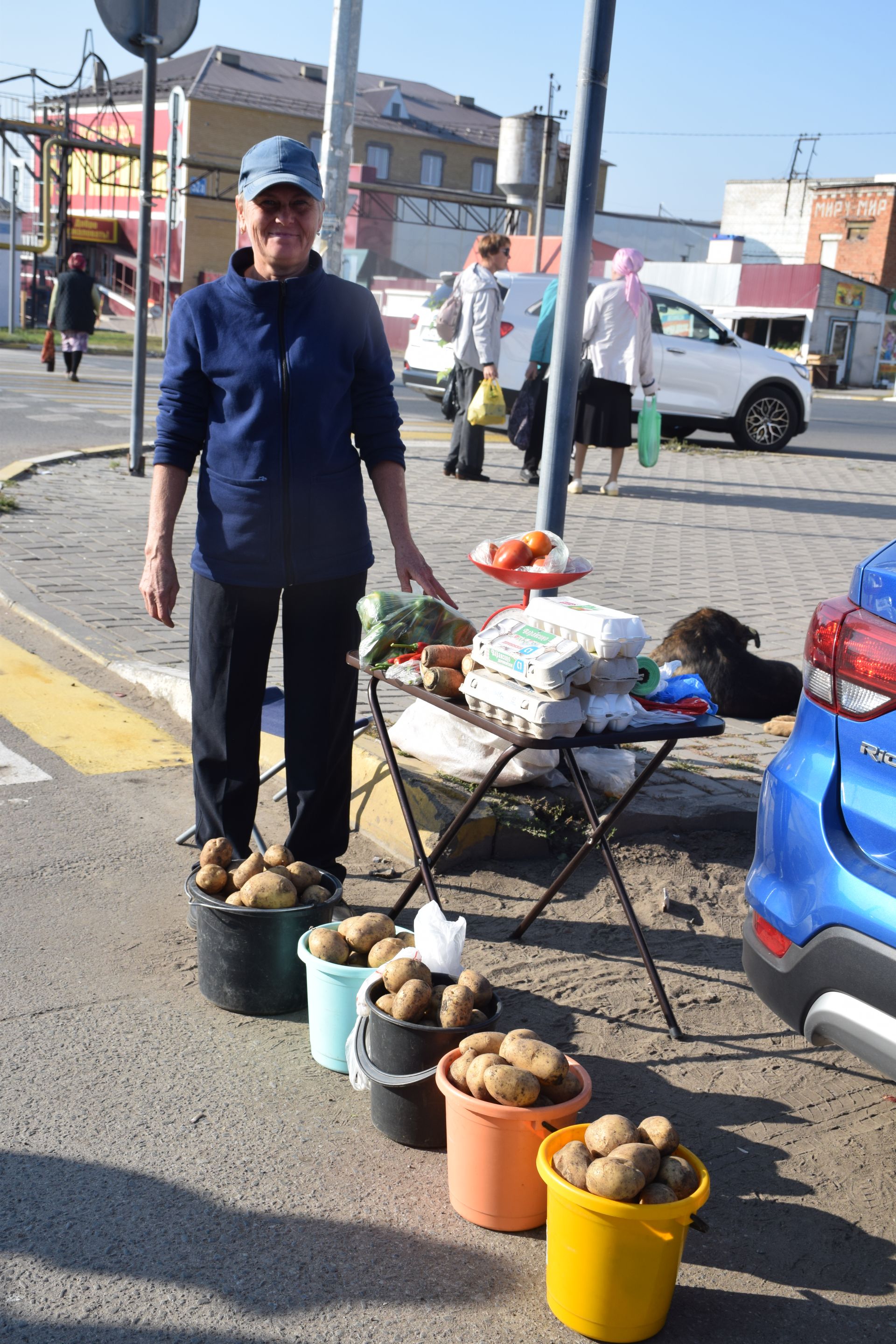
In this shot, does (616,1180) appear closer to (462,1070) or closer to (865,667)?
(462,1070)

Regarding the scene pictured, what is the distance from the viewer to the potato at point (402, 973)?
3037mm

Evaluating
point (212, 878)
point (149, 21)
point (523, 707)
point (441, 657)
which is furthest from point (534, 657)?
point (149, 21)

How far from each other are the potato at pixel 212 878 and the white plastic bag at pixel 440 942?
2.10 feet

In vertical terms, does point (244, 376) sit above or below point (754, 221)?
below

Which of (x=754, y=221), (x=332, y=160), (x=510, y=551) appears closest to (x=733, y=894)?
(x=510, y=551)

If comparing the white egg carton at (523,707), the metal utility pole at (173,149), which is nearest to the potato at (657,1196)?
the white egg carton at (523,707)

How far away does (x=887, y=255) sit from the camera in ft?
193

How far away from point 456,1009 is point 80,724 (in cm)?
333

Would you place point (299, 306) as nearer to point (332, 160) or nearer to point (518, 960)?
point (518, 960)

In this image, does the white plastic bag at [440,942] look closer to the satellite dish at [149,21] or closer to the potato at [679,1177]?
the potato at [679,1177]

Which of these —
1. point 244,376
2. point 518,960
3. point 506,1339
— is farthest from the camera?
point 518,960

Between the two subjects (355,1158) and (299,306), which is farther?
(299,306)

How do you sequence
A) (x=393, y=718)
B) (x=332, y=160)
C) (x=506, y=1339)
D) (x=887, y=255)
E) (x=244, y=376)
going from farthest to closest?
1. (x=887, y=255)
2. (x=332, y=160)
3. (x=393, y=718)
4. (x=244, y=376)
5. (x=506, y=1339)

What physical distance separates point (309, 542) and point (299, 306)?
65 cm
